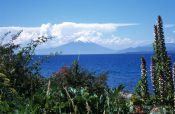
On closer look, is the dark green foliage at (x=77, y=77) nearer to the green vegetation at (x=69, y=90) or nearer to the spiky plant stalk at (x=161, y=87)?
the green vegetation at (x=69, y=90)

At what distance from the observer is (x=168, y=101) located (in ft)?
79.3

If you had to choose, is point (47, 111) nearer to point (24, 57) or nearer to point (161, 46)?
point (24, 57)

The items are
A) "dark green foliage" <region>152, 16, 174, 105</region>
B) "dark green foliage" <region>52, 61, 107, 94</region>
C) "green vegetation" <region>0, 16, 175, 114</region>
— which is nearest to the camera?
"green vegetation" <region>0, 16, 175, 114</region>

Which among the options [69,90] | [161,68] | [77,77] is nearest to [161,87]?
[161,68]

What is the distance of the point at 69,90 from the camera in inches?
198

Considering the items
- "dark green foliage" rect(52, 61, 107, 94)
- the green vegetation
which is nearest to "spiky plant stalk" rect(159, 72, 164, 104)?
the green vegetation

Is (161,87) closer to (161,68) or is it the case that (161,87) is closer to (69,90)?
(161,68)

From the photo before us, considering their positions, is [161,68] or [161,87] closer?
[161,68]

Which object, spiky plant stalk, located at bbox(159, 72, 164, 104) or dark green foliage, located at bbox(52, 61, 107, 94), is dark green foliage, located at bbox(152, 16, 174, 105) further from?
dark green foliage, located at bbox(52, 61, 107, 94)

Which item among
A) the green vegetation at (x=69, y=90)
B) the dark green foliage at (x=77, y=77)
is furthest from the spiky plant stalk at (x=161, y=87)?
the dark green foliage at (x=77, y=77)

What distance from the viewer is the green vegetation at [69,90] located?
15.1ft

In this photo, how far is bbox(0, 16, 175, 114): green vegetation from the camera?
4.61 metres

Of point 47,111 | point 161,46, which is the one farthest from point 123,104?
point 161,46

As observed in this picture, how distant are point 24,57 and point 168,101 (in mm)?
12723
